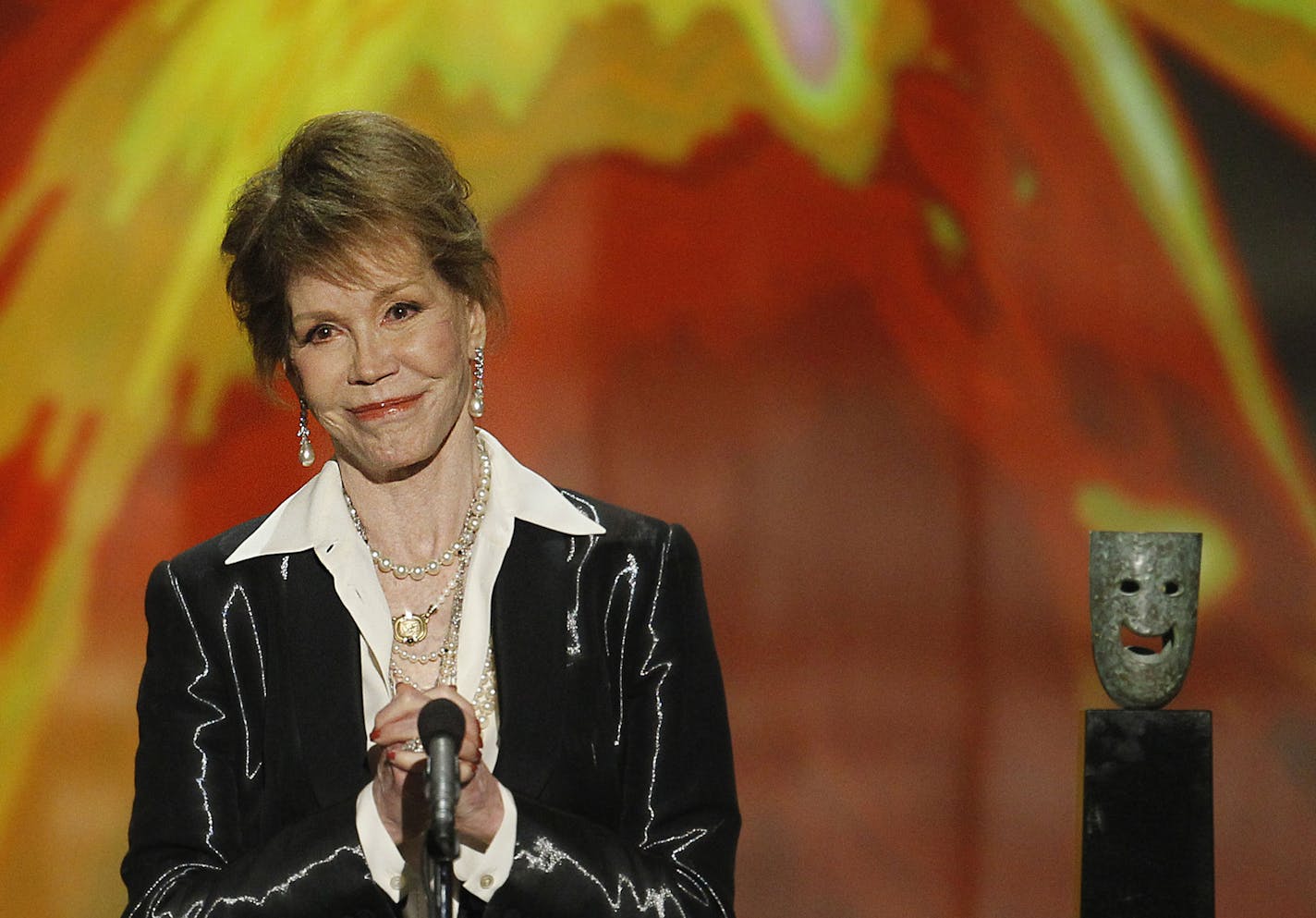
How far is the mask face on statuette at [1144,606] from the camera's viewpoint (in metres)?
2.56

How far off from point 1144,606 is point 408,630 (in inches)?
49.2

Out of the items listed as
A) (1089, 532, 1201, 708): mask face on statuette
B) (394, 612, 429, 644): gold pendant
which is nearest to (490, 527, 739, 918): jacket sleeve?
(394, 612, 429, 644): gold pendant

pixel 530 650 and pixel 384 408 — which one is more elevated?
pixel 384 408

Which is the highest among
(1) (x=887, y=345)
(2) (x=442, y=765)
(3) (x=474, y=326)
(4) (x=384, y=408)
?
(1) (x=887, y=345)

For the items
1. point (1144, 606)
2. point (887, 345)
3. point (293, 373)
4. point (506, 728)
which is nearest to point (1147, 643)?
point (1144, 606)

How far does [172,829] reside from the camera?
6.18 ft

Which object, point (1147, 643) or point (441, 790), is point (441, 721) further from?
point (1147, 643)

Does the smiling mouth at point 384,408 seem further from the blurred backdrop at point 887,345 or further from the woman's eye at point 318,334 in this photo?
the blurred backdrop at point 887,345

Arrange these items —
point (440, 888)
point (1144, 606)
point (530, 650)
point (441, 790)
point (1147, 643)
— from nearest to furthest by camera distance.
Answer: point (441, 790), point (440, 888), point (530, 650), point (1144, 606), point (1147, 643)

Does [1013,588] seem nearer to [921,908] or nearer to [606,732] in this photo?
[921,908]

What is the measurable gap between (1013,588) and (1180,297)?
0.70 m

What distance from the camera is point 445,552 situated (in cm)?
205

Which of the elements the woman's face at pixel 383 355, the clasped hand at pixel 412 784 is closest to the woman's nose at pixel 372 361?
the woman's face at pixel 383 355

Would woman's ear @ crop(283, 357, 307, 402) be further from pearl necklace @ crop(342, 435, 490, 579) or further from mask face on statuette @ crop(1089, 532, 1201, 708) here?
mask face on statuette @ crop(1089, 532, 1201, 708)
